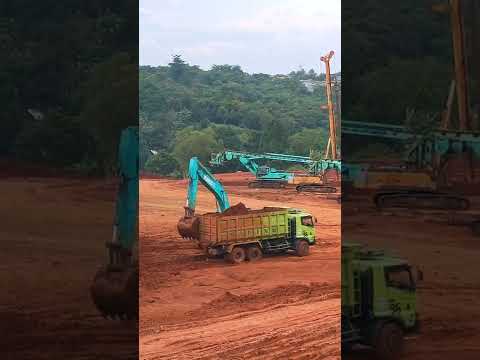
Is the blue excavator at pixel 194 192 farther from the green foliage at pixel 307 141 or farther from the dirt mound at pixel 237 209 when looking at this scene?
the green foliage at pixel 307 141

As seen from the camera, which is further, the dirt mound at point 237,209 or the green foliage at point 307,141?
the green foliage at point 307,141

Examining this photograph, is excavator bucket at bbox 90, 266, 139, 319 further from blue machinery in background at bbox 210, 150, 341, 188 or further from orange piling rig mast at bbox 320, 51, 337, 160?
orange piling rig mast at bbox 320, 51, 337, 160

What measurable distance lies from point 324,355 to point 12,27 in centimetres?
919

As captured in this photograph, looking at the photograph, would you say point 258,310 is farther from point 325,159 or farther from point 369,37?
point 369,37

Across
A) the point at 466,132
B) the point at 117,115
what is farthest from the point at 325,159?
the point at 117,115

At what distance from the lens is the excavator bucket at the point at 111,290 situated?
7.97 metres

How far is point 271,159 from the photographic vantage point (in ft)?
46.3

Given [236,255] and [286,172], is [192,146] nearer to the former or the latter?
[286,172]

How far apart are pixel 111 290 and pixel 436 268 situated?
3.65m

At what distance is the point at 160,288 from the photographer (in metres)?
14.1

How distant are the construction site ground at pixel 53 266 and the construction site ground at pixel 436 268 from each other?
9.37 feet

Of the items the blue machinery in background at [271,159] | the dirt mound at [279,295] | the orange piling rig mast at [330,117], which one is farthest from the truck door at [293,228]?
the orange piling rig mast at [330,117]

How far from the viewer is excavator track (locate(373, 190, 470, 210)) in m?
8.81

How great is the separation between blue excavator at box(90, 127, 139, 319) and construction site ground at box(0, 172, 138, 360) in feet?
0.28
